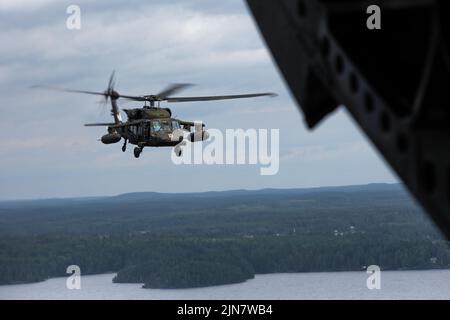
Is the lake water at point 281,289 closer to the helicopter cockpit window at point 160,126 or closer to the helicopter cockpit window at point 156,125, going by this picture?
the helicopter cockpit window at point 160,126

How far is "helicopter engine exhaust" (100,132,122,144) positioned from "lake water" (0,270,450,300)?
64.9 meters

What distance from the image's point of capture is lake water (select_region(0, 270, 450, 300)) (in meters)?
120

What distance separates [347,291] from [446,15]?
12466 cm

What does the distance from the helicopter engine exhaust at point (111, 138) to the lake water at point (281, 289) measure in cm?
6491

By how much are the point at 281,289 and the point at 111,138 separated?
279 ft

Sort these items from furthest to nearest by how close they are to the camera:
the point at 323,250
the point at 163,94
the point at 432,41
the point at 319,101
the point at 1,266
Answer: the point at 323,250 → the point at 1,266 → the point at 163,94 → the point at 319,101 → the point at 432,41

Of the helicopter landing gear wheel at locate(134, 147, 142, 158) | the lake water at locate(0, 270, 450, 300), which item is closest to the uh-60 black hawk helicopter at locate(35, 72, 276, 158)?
the helicopter landing gear wheel at locate(134, 147, 142, 158)

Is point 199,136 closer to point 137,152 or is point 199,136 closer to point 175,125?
point 175,125

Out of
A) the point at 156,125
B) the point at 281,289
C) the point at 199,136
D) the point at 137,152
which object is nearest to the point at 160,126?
the point at 156,125

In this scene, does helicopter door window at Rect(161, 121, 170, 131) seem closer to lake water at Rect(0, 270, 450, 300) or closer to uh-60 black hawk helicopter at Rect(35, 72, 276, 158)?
uh-60 black hawk helicopter at Rect(35, 72, 276, 158)

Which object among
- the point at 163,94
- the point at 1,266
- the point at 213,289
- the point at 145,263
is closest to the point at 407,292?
the point at 213,289

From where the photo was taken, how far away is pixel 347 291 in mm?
128875

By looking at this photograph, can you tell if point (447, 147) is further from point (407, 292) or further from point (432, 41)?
point (407, 292)

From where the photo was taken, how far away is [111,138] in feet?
157
